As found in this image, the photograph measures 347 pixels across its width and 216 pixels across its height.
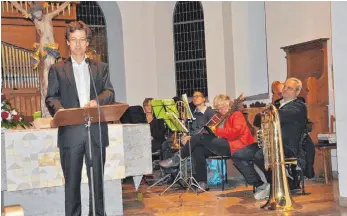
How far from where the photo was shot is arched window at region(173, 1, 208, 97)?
12.4 m

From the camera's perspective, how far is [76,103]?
3812 millimetres

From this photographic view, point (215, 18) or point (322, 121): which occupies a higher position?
point (215, 18)

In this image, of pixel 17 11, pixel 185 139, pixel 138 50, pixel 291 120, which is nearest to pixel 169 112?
pixel 185 139

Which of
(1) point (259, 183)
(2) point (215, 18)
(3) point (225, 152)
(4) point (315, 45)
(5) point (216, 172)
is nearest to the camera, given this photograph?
(1) point (259, 183)

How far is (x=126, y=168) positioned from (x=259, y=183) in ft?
5.66

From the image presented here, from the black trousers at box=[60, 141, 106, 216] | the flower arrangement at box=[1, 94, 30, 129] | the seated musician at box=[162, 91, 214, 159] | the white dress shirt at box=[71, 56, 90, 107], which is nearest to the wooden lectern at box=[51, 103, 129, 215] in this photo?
the black trousers at box=[60, 141, 106, 216]

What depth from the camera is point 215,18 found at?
38.5ft

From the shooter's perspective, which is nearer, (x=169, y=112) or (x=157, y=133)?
(x=169, y=112)

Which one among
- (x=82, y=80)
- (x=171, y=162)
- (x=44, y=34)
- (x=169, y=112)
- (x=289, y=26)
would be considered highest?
(x=289, y=26)

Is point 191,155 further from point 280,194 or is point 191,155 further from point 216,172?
point 280,194

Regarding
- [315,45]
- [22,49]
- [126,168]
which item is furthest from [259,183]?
[22,49]

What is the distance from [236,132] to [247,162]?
397mm

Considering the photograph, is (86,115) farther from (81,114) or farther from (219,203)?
(219,203)

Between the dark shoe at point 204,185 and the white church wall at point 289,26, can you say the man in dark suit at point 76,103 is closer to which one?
the dark shoe at point 204,185
